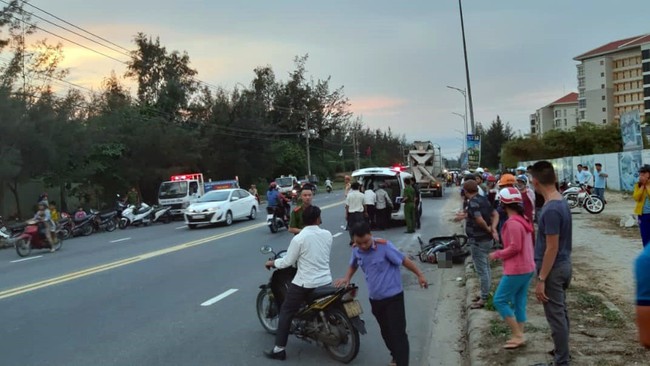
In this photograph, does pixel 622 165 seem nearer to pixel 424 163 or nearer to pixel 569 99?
pixel 424 163

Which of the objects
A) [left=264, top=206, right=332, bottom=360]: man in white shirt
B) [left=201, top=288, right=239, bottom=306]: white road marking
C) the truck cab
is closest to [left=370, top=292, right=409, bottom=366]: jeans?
[left=264, top=206, right=332, bottom=360]: man in white shirt

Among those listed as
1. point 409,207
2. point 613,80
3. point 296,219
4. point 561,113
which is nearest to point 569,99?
point 561,113

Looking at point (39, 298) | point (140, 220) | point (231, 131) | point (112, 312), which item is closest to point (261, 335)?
point (112, 312)

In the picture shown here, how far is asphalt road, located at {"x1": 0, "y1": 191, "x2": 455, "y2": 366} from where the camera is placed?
6477 mm

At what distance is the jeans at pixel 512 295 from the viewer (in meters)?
5.79

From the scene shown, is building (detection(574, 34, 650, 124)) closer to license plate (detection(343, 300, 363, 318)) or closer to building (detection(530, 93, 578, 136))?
building (detection(530, 93, 578, 136))

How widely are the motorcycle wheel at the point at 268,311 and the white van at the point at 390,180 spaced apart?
519 inches

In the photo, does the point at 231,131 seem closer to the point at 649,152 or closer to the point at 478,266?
the point at 649,152

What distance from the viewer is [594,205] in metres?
21.0

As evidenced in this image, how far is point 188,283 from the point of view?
10758 mm

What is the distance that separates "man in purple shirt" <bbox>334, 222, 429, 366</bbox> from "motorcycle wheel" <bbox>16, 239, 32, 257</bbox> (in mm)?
14736

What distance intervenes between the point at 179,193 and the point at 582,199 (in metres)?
19.2

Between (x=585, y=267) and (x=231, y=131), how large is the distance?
50.9 m

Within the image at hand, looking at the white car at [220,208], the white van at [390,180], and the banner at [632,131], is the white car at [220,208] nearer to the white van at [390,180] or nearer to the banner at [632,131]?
the white van at [390,180]
